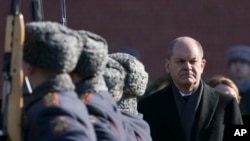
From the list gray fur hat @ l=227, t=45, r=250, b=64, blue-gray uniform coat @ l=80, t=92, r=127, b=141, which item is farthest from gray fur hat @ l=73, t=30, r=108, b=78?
gray fur hat @ l=227, t=45, r=250, b=64

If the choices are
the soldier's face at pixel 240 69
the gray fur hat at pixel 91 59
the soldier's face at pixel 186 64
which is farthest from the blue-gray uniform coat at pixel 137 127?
the soldier's face at pixel 240 69

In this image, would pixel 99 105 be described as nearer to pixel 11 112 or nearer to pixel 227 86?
pixel 11 112

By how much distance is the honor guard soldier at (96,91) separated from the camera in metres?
5.18

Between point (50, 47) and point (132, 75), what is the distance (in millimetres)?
1613

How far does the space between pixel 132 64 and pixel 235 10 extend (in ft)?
30.3

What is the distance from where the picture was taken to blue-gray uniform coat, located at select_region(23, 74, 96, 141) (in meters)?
4.75

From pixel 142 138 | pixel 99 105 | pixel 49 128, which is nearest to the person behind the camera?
pixel 49 128

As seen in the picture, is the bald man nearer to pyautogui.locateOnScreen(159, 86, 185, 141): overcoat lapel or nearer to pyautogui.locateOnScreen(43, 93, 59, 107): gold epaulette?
pyautogui.locateOnScreen(159, 86, 185, 141): overcoat lapel

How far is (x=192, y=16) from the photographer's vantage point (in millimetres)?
15578

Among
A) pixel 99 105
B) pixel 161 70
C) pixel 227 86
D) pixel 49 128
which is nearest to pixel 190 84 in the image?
pixel 227 86

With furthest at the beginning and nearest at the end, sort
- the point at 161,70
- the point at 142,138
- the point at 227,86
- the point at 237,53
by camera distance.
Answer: the point at 161,70, the point at 237,53, the point at 227,86, the point at 142,138

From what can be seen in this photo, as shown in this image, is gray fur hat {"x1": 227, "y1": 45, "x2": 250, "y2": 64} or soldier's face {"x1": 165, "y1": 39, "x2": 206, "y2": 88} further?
gray fur hat {"x1": 227, "y1": 45, "x2": 250, "y2": 64}

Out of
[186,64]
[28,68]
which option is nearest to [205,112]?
[186,64]

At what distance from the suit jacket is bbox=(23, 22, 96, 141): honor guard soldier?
109 inches
